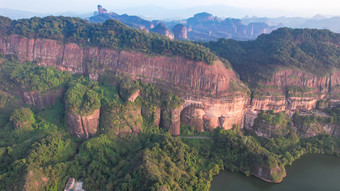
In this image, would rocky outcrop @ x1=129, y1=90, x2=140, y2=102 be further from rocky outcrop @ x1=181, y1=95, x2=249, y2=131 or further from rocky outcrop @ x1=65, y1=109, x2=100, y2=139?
rocky outcrop @ x1=181, y1=95, x2=249, y2=131

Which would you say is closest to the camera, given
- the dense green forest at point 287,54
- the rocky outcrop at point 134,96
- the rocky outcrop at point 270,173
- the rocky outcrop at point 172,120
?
the rocky outcrop at point 270,173

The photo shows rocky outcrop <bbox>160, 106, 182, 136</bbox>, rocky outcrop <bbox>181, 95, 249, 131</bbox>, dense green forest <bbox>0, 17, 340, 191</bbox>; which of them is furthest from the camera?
rocky outcrop <bbox>160, 106, 182, 136</bbox>

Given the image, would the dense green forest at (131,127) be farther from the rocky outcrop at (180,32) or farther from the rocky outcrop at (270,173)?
the rocky outcrop at (180,32)

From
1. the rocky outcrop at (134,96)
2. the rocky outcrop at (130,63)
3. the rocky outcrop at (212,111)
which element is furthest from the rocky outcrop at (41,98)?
the rocky outcrop at (212,111)

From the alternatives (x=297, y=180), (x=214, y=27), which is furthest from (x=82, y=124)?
(x=214, y=27)

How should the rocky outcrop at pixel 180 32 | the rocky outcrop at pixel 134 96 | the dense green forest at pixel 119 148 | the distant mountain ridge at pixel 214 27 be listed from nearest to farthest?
1. the dense green forest at pixel 119 148
2. the rocky outcrop at pixel 134 96
3. the rocky outcrop at pixel 180 32
4. the distant mountain ridge at pixel 214 27

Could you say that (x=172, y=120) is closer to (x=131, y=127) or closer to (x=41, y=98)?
(x=131, y=127)

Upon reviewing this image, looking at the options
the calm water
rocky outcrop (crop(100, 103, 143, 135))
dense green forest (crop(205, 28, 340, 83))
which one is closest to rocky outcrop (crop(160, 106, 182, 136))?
rocky outcrop (crop(100, 103, 143, 135))
